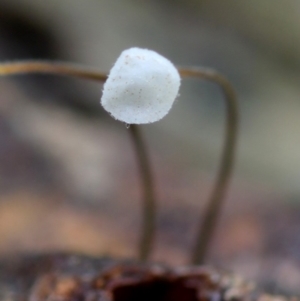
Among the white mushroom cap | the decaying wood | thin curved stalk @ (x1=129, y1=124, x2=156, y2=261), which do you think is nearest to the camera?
the white mushroom cap

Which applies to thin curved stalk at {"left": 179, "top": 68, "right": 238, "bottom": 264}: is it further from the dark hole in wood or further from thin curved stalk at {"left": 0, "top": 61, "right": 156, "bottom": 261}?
the dark hole in wood

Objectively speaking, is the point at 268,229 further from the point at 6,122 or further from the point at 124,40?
the point at 124,40

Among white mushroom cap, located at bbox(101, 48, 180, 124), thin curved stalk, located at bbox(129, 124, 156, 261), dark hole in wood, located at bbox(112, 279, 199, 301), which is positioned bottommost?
dark hole in wood, located at bbox(112, 279, 199, 301)

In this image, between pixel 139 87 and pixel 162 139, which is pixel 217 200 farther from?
pixel 139 87

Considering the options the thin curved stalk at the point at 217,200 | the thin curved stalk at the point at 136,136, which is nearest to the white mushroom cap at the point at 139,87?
the thin curved stalk at the point at 136,136

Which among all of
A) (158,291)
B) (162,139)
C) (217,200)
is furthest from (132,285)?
(162,139)

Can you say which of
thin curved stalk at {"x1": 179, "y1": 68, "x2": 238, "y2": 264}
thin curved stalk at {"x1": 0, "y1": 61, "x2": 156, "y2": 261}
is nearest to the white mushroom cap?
thin curved stalk at {"x1": 0, "y1": 61, "x2": 156, "y2": 261}
